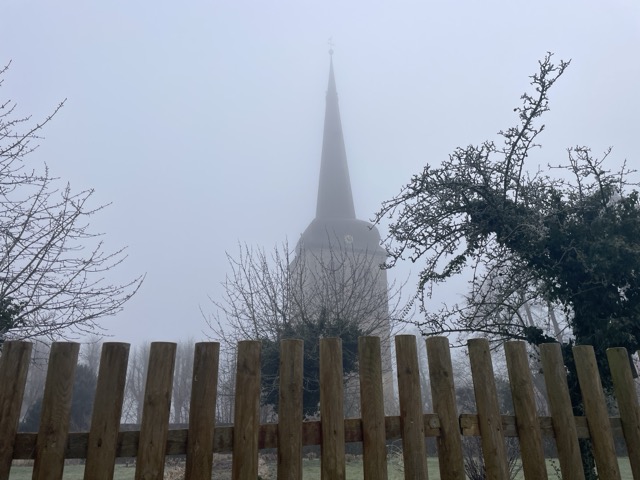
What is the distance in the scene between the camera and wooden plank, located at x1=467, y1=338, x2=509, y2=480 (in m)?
2.83

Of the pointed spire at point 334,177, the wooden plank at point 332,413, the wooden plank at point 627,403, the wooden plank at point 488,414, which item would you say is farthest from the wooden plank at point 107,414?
the pointed spire at point 334,177

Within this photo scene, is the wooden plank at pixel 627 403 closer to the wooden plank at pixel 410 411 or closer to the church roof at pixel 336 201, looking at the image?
the wooden plank at pixel 410 411

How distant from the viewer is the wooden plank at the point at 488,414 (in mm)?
2828

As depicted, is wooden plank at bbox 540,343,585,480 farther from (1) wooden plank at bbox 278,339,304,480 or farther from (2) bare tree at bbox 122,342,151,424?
(2) bare tree at bbox 122,342,151,424

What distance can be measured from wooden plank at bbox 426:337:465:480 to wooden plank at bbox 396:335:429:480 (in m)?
0.12

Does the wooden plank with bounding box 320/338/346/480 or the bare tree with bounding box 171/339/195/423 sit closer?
the wooden plank with bounding box 320/338/346/480

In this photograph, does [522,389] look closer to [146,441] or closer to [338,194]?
[146,441]

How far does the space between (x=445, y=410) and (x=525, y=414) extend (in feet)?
1.78

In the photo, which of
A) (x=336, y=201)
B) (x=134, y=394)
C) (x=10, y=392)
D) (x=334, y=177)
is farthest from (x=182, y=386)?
(x=10, y=392)

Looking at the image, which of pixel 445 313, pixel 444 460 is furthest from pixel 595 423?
pixel 445 313

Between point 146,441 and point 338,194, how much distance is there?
2075 inches

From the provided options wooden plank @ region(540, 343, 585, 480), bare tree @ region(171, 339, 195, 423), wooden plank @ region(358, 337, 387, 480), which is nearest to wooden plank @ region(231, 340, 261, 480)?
wooden plank @ region(358, 337, 387, 480)

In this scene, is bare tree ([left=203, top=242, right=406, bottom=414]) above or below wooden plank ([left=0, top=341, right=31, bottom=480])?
above

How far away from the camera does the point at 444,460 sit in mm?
2758
